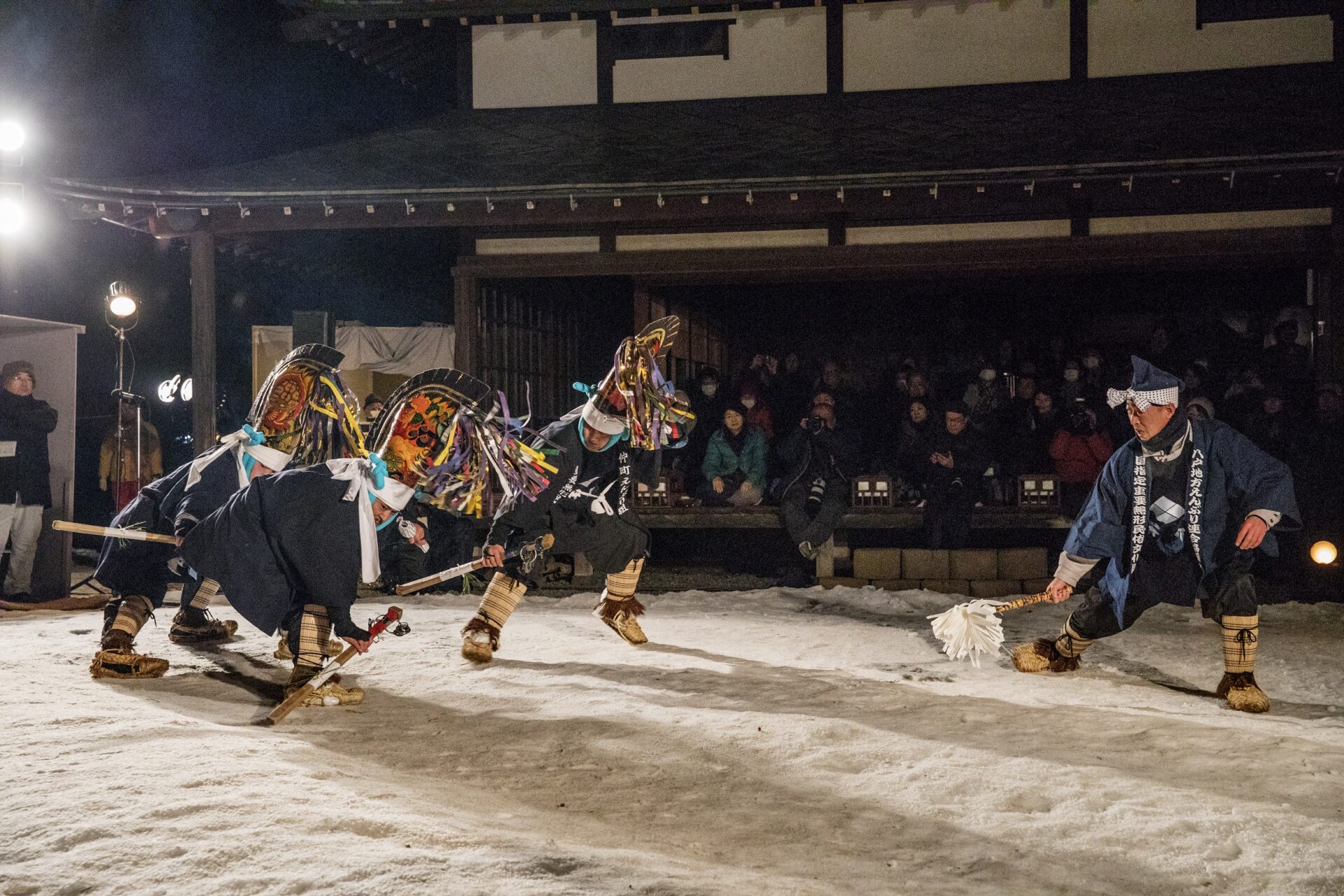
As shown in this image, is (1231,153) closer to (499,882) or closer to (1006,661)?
(1006,661)

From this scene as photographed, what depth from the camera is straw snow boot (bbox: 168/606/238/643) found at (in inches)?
263

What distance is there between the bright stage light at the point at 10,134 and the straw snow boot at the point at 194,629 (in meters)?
4.69

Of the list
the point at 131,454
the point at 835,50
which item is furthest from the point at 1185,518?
the point at 131,454

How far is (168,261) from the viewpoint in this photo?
44.2 ft

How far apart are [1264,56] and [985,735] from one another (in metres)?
7.82

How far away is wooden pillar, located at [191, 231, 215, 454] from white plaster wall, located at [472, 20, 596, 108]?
116 inches

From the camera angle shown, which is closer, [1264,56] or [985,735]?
[985,735]

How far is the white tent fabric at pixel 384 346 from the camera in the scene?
39.2 feet

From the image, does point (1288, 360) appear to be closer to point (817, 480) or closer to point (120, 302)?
point (817, 480)

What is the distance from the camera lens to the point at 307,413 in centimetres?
564

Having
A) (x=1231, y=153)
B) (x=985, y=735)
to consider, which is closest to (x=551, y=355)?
(x=1231, y=153)

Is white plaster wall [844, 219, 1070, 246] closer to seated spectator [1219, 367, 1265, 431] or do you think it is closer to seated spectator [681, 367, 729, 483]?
seated spectator [681, 367, 729, 483]

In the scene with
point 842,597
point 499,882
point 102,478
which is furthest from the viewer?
point 102,478

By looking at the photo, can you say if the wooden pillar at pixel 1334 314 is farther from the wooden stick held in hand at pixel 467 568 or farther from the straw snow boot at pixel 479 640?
the straw snow boot at pixel 479 640
